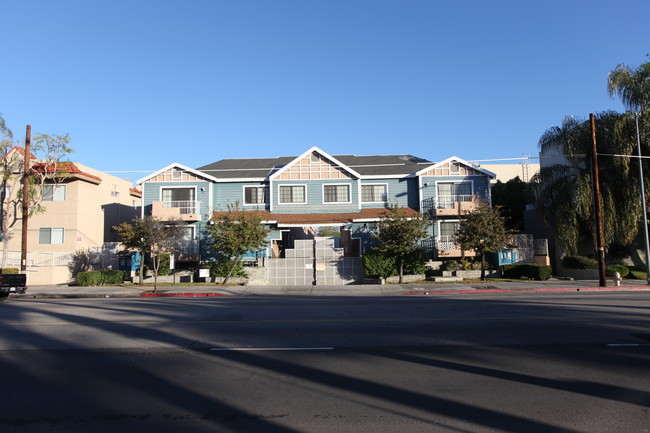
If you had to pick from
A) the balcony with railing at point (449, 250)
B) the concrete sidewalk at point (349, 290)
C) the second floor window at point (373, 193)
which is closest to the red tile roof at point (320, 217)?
the second floor window at point (373, 193)

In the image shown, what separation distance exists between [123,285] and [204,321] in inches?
758

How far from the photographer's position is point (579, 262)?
30500 millimetres

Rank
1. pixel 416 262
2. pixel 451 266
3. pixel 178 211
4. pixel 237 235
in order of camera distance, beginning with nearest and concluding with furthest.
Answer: pixel 237 235
pixel 416 262
pixel 451 266
pixel 178 211

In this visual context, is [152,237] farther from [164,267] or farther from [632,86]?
[632,86]

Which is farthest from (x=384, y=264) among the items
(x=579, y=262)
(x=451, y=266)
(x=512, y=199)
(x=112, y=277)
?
(x=512, y=199)

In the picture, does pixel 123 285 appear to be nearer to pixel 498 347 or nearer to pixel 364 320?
pixel 364 320

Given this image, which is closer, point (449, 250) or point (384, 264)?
point (384, 264)

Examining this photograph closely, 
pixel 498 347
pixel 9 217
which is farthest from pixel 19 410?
pixel 9 217

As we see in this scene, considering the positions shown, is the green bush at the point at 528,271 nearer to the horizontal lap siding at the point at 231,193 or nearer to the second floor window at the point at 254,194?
the second floor window at the point at 254,194

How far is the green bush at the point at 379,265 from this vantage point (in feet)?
97.6

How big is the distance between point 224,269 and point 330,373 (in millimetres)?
24073

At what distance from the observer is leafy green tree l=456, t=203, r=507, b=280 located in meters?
28.1

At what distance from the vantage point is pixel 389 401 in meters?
6.36

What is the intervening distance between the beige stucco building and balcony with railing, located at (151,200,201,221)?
463cm
